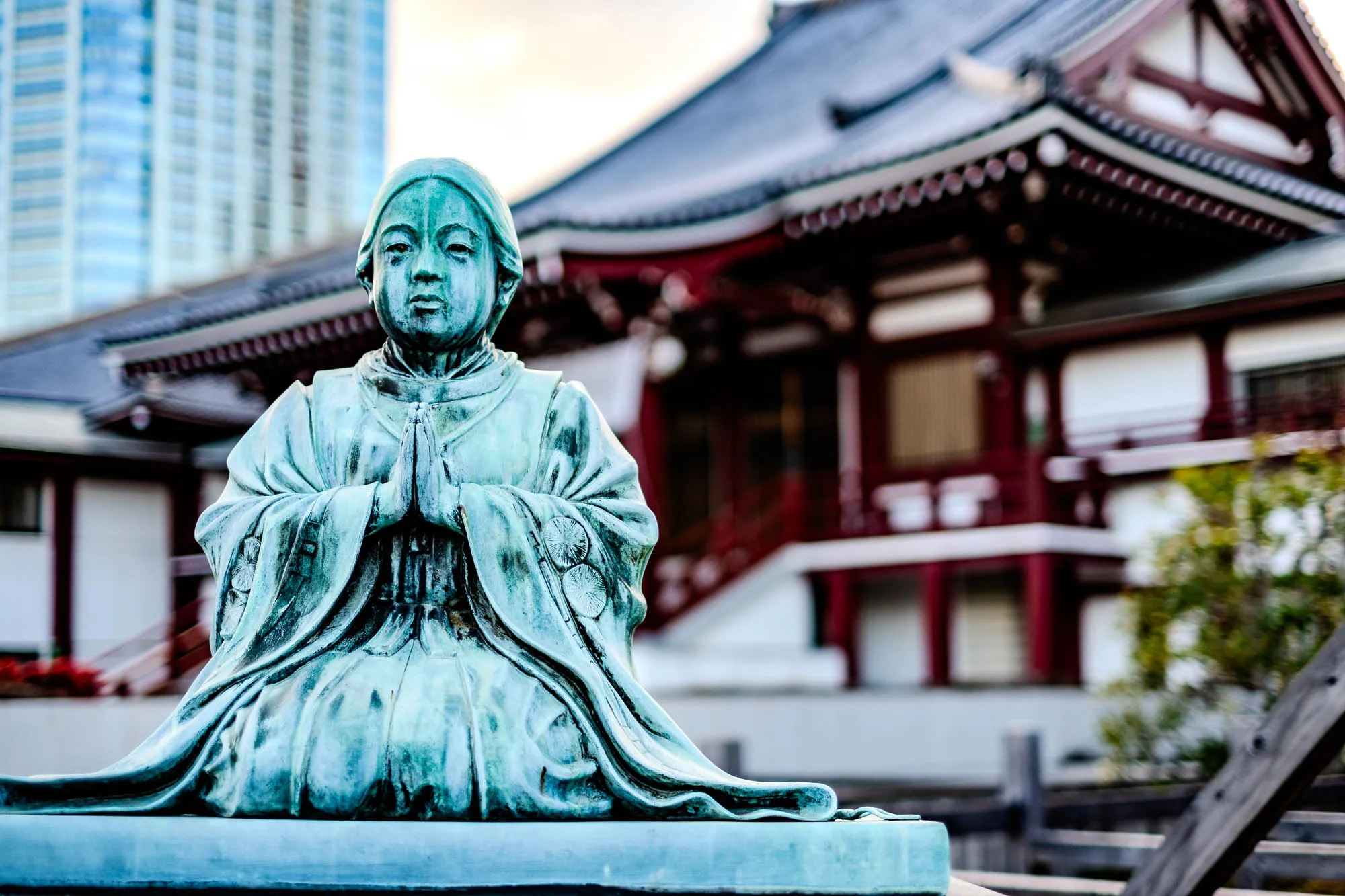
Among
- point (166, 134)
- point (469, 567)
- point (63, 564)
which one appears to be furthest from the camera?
point (63, 564)

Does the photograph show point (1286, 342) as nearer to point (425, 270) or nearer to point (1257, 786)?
point (1257, 786)

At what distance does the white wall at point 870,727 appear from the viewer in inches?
591

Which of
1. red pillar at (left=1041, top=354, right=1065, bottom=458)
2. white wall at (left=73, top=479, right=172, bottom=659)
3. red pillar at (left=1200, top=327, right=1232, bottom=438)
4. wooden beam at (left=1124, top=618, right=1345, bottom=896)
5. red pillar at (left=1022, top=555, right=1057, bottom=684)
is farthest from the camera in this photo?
red pillar at (left=1041, top=354, right=1065, bottom=458)

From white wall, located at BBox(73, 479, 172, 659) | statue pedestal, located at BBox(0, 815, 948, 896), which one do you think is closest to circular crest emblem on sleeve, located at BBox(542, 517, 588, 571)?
statue pedestal, located at BBox(0, 815, 948, 896)

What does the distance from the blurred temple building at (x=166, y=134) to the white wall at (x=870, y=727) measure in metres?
4.15

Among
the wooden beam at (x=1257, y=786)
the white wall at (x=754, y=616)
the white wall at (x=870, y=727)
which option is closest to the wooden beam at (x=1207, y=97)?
the white wall at (x=754, y=616)

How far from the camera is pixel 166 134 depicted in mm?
14227

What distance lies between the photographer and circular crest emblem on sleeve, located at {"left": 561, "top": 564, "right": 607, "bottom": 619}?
440cm

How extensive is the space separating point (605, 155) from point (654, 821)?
68.5 ft

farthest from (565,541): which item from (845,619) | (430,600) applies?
(845,619)

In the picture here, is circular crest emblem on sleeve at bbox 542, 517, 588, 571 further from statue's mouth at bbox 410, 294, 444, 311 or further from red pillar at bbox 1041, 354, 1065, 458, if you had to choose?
red pillar at bbox 1041, 354, 1065, 458

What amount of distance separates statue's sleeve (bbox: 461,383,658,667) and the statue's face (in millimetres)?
376

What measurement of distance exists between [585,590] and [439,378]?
72 cm

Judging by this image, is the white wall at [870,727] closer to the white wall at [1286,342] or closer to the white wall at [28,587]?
the white wall at [28,587]
